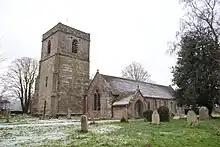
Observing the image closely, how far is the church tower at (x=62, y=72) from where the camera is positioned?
35562 mm

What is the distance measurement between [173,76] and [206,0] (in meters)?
11.1

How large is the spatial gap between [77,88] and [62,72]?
13.5ft

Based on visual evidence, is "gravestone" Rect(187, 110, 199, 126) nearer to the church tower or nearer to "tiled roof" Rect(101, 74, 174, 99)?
"tiled roof" Rect(101, 74, 174, 99)

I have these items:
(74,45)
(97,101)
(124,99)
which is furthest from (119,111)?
(74,45)

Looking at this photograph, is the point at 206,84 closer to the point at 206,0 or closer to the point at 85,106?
the point at 206,0

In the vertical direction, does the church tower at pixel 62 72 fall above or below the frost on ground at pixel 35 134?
above

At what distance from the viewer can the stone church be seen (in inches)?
1267

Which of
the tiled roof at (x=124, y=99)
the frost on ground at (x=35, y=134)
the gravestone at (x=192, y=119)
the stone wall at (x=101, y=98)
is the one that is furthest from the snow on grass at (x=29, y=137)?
the stone wall at (x=101, y=98)

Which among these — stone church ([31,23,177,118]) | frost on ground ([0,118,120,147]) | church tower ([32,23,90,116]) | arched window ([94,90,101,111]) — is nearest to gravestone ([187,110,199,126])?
frost on ground ([0,118,120,147])

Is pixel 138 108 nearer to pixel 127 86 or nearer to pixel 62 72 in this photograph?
pixel 127 86

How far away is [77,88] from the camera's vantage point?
128 ft

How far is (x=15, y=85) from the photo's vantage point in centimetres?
5116

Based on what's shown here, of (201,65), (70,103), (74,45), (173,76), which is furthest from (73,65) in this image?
(201,65)

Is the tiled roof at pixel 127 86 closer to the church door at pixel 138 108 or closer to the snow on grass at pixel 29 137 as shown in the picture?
the church door at pixel 138 108
